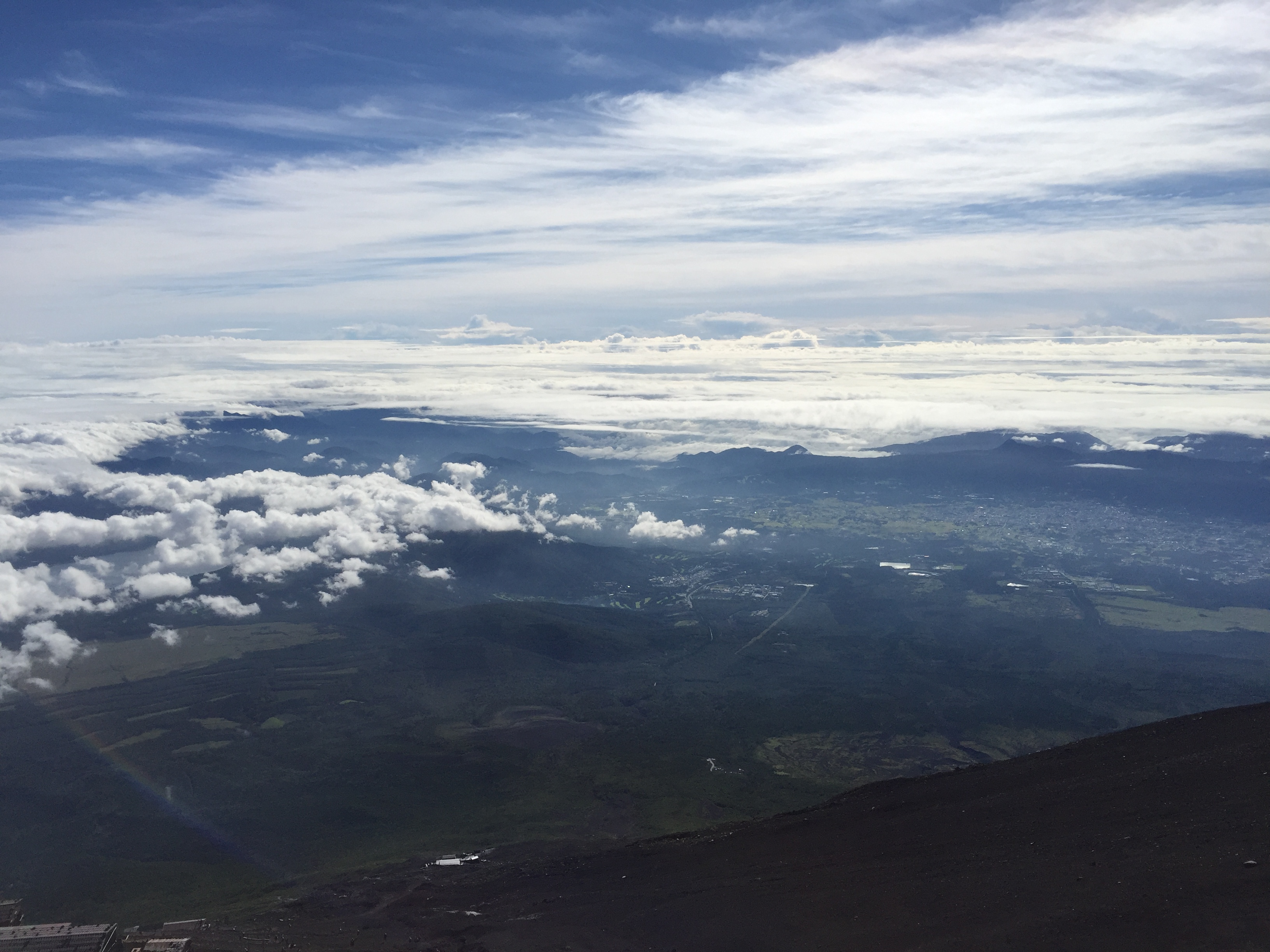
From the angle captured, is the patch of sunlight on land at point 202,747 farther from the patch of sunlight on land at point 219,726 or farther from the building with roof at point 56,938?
the building with roof at point 56,938

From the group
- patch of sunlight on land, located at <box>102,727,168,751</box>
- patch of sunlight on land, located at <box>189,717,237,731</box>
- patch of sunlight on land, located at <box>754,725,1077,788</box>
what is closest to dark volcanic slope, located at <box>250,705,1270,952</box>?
patch of sunlight on land, located at <box>754,725,1077,788</box>

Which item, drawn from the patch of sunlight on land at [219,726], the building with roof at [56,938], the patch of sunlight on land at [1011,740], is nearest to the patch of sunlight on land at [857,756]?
the patch of sunlight on land at [1011,740]

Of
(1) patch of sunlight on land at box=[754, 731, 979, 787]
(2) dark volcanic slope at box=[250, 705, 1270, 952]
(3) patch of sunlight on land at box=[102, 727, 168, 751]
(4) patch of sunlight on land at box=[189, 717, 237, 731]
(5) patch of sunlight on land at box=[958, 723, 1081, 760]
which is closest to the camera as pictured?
(2) dark volcanic slope at box=[250, 705, 1270, 952]

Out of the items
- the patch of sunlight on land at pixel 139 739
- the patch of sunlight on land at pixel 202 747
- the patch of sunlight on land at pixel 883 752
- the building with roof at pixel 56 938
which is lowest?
the patch of sunlight on land at pixel 883 752

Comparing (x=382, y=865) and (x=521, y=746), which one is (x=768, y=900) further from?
(x=521, y=746)

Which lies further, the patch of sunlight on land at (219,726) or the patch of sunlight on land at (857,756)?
the patch of sunlight on land at (219,726)

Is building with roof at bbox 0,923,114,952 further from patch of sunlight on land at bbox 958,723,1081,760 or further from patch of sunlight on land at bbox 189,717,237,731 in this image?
patch of sunlight on land at bbox 958,723,1081,760

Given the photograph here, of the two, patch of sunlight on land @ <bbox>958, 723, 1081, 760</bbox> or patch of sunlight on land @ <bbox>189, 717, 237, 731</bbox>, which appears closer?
patch of sunlight on land @ <bbox>958, 723, 1081, 760</bbox>

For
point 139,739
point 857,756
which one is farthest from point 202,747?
point 857,756

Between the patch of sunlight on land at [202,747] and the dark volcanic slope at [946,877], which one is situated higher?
the dark volcanic slope at [946,877]

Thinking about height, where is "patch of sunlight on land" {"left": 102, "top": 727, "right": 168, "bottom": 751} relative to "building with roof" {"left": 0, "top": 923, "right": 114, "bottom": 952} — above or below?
below
